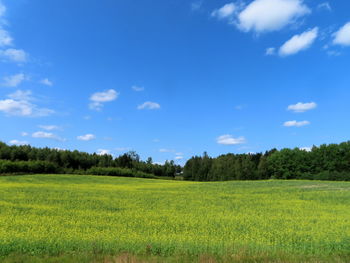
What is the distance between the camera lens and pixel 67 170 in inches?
3051

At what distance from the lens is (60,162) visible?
91.1m

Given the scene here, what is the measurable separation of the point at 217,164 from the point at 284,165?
28.2 meters

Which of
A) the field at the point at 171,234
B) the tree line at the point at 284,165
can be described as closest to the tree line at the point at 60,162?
the tree line at the point at 284,165

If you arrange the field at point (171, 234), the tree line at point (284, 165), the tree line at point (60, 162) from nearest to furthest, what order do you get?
the field at point (171, 234)
the tree line at point (60, 162)
the tree line at point (284, 165)

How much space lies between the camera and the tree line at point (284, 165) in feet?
246

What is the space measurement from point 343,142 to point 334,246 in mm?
79041

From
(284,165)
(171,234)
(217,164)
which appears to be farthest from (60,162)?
(171,234)

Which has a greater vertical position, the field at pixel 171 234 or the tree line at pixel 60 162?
the tree line at pixel 60 162

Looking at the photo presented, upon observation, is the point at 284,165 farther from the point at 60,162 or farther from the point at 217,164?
the point at 60,162

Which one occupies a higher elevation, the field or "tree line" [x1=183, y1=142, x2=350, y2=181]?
"tree line" [x1=183, y1=142, x2=350, y2=181]

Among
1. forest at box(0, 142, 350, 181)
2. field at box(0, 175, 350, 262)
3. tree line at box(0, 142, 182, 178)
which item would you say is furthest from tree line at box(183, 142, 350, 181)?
field at box(0, 175, 350, 262)

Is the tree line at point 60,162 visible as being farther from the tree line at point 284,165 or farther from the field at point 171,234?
the field at point 171,234

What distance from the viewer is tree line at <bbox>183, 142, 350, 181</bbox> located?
7500 centimetres

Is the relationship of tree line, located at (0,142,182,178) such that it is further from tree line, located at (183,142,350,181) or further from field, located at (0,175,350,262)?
field, located at (0,175,350,262)
